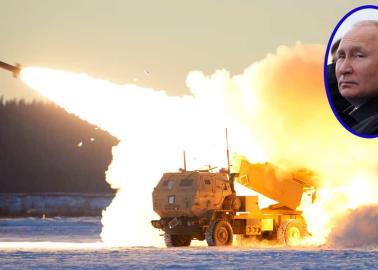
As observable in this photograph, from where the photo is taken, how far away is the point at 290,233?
37.8m

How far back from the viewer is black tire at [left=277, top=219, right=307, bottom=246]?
124ft

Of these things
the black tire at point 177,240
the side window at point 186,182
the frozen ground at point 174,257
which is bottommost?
the frozen ground at point 174,257

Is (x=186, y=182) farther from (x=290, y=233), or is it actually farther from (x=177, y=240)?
(x=290, y=233)

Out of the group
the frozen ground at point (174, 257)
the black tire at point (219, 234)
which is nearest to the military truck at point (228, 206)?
the black tire at point (219, 234)

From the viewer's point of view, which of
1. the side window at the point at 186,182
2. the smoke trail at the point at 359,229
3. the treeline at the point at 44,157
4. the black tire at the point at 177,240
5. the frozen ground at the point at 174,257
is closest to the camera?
the frozen ground at the point at 174,257

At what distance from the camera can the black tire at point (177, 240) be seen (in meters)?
37.9

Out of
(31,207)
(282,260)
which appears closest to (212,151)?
(282,260)

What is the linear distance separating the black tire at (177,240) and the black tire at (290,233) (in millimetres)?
3145

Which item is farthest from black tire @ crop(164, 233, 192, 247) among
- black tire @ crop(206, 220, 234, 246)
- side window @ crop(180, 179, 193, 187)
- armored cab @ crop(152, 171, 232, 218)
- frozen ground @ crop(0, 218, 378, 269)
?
side window @ crop(180, 179, 193, 187)

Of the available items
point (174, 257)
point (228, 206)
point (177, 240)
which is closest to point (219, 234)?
point (228, 206)

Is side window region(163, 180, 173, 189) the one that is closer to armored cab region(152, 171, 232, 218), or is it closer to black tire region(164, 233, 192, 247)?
armored cab region(152, 171, 232, 218)

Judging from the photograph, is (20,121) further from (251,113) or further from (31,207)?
(251,113)

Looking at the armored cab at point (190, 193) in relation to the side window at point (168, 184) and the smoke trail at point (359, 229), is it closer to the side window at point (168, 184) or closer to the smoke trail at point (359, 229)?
the side window at point (168, 184)

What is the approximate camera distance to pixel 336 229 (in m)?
36.5
